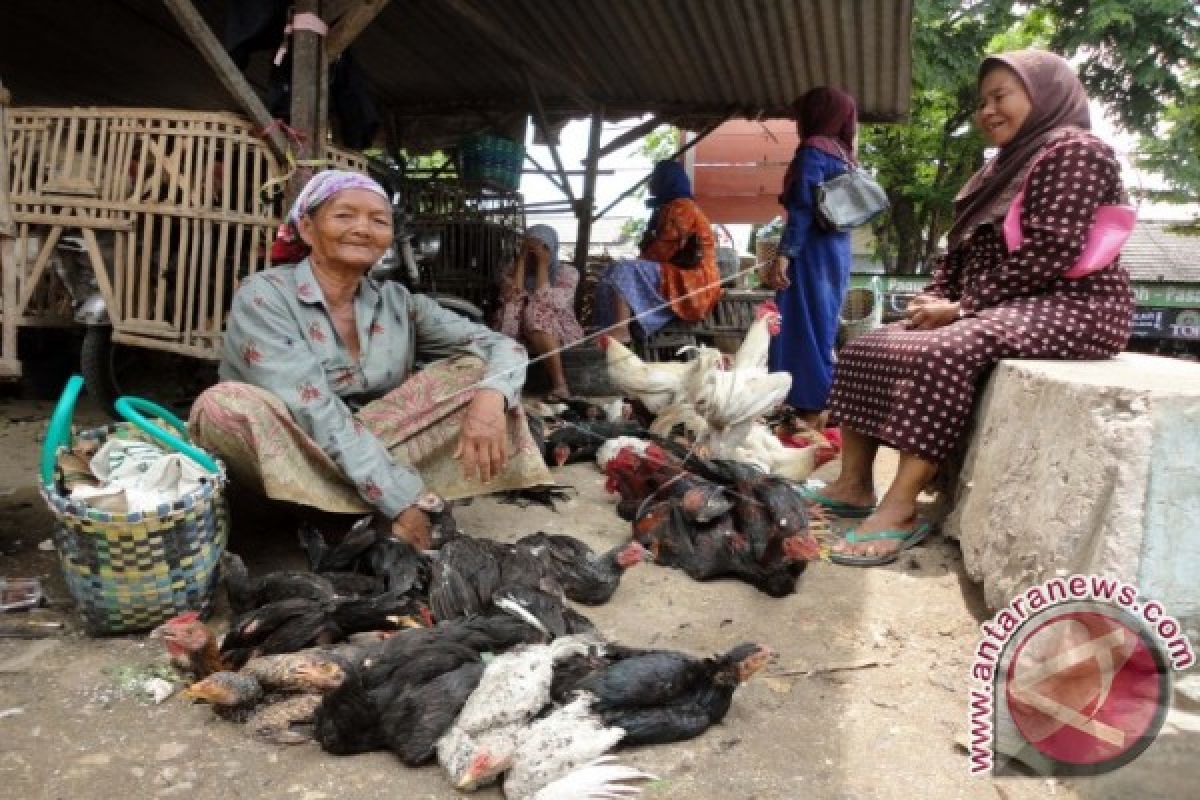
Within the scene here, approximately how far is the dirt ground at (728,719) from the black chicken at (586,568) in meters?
0.07

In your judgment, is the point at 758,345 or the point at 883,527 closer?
the point at 883,527

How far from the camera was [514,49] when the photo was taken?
641 centimetres

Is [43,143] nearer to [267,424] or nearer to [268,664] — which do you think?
[267,424]

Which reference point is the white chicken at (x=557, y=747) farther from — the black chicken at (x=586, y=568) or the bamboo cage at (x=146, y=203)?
the bamboo cage at (x=146, y=203)

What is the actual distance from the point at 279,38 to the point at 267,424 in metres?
2.57

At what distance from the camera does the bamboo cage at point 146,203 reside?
3.55 metres

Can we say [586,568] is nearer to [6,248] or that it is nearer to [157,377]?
[6,248]

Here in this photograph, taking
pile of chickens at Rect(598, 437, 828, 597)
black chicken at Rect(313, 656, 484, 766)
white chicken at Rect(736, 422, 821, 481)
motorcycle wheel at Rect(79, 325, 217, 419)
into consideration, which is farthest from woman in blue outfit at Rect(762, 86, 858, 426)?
black chicken at Rect(313, 656, 484, 766)

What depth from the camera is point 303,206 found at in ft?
10.1

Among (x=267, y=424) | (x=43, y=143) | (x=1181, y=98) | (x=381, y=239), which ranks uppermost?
(x=1181, y=98)

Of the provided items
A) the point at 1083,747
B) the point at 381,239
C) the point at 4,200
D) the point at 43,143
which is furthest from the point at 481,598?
the point at 43,143

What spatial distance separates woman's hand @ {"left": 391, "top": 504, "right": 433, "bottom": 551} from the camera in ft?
9.43

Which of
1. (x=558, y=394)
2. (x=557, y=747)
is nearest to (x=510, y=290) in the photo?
(x=558, y=394)

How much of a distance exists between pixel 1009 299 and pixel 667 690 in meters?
2.18
